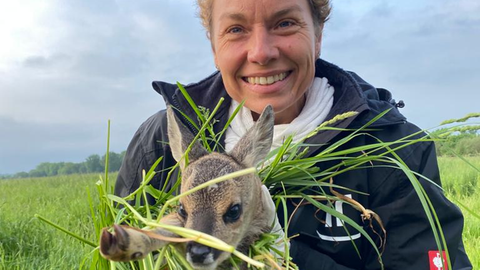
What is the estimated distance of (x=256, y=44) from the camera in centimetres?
319

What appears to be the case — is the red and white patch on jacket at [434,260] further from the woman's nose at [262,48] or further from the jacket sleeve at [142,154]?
the jacket sleeve at [142,154]

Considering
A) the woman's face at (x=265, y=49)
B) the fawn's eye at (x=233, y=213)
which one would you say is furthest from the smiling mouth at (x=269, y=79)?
the fawn's eye at (x=233, y=213)

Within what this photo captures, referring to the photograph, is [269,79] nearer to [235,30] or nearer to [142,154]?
[235,30]

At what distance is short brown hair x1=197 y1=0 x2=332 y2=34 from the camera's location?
3.54 meters

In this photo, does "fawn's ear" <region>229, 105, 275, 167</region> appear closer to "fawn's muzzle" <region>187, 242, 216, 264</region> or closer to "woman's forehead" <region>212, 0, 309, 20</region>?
"fawn's muzzle" <region>187, 242, 216, 264</region>

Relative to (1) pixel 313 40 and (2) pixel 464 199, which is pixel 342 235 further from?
(2) pixel 464 199

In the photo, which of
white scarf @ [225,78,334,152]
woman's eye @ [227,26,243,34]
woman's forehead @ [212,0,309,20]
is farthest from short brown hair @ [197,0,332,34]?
white scarf @ [225,78,334,152]

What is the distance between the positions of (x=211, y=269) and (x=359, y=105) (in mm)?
1923

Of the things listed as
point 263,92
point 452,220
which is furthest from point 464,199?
point 263,92

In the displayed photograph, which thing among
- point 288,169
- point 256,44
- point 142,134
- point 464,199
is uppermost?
point 256,44

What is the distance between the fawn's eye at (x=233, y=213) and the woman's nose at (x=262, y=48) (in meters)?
1.33

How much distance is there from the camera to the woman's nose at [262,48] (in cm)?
317

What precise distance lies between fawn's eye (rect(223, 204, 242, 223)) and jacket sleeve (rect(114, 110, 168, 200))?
1608mm

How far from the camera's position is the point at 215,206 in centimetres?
210
